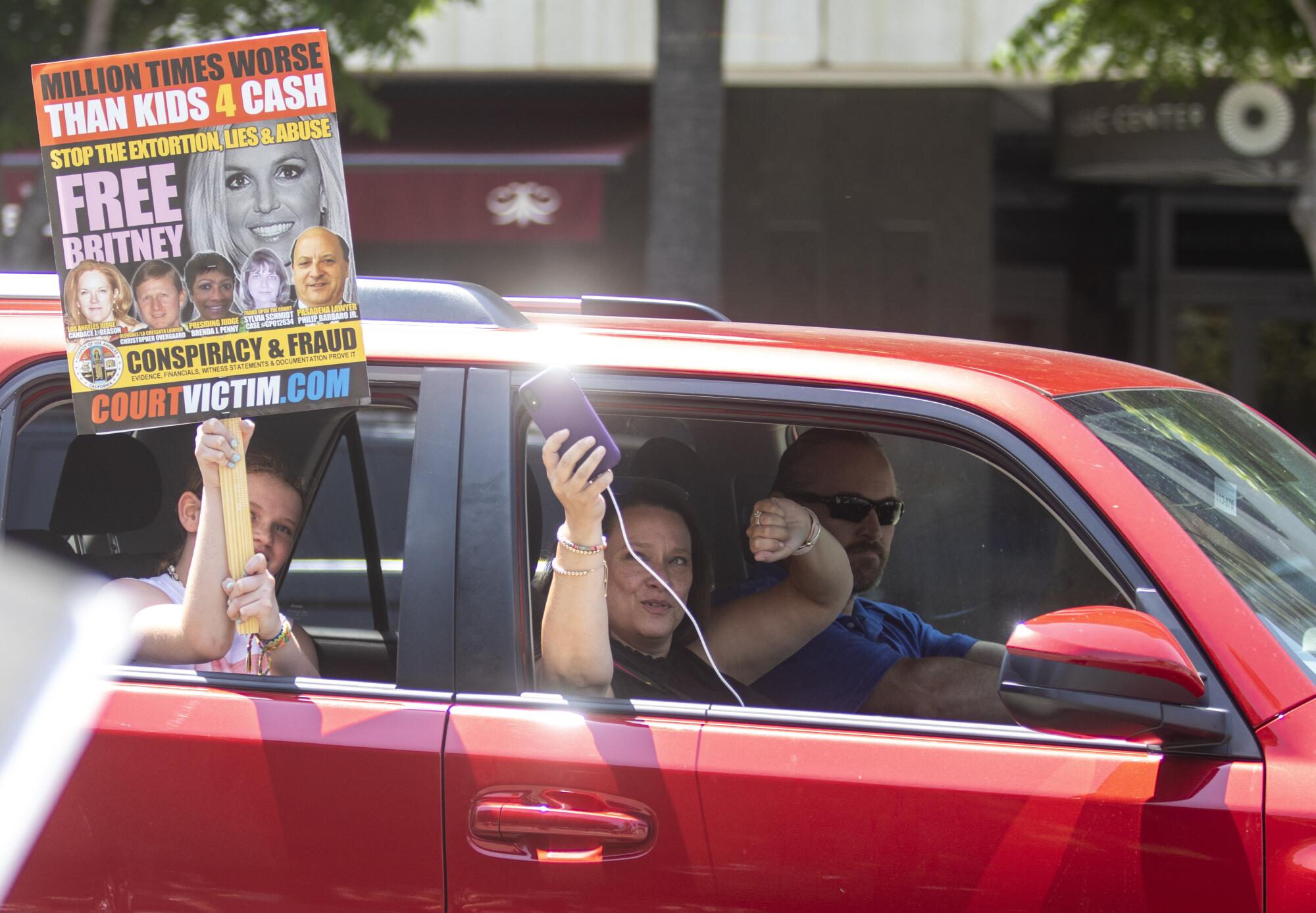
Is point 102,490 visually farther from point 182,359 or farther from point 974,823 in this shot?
point 974,823

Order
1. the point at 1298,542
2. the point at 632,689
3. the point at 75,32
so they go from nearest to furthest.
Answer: the point at 1298,542
the point at 632,689
the point at 75,32

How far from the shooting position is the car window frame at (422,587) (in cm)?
197

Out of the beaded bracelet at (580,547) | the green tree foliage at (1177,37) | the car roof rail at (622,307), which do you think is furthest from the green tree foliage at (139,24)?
the beaded bracelet at (580,547)

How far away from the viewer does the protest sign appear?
2053mm

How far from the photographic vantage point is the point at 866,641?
2703 millimetres

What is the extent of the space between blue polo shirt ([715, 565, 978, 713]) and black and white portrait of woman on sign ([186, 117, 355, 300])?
1170mm

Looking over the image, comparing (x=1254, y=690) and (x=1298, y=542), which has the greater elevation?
(x=1298, y=542)

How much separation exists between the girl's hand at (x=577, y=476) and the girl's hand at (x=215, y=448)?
50 centimetres

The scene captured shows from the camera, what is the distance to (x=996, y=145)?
35.6ft

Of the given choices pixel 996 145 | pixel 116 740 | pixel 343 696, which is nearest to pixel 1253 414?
pixel 343 696

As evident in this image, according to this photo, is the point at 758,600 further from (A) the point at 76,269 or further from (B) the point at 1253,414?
(A) the point at 76,269

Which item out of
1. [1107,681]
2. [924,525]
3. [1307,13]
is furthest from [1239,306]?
[1107,681]

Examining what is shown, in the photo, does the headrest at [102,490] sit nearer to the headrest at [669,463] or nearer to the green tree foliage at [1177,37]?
the headrest at [669,463]

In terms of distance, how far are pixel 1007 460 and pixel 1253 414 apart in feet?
3.04
